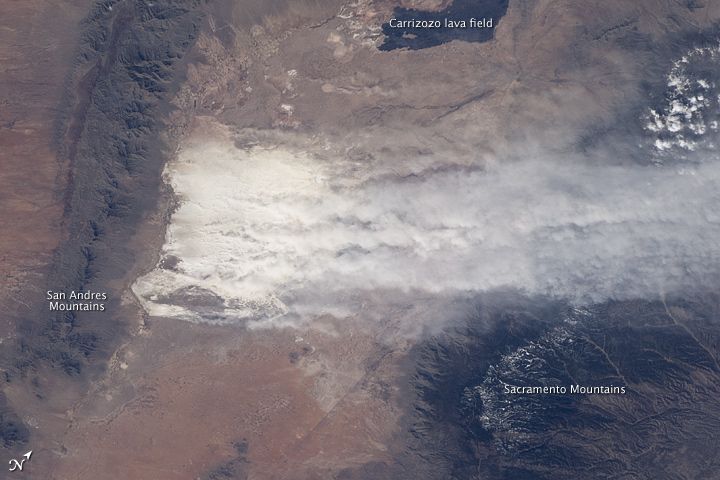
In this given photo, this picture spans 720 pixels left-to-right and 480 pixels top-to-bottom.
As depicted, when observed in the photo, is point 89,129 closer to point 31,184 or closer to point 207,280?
point 31,184

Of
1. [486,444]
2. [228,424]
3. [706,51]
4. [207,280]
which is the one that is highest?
[706,51]

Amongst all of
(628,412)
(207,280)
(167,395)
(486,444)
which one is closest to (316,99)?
(207,280)

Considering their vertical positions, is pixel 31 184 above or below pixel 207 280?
above

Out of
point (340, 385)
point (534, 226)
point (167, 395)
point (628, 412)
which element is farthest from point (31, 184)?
A: point (628, 412)

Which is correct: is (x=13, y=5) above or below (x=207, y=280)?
above

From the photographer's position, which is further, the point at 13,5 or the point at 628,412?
the point at 13,5

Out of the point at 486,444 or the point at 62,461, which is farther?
the point at 62,461

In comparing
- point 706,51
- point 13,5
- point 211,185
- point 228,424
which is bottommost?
point 228,424

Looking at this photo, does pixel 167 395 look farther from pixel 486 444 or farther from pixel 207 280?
pixel 486 444
